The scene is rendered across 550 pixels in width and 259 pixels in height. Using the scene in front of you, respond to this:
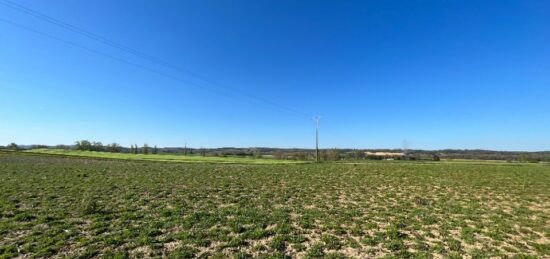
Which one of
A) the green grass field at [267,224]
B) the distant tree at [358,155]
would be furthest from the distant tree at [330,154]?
the green grass field at [267,224]

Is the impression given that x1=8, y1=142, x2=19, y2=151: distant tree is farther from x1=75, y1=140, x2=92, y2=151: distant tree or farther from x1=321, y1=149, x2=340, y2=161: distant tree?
x1=321, y1=149, x2=340, y2=161: distant tree

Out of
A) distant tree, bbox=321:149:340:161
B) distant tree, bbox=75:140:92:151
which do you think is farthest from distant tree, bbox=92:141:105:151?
distant tree, bbox=321:149:340:161

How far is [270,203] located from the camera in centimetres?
1406

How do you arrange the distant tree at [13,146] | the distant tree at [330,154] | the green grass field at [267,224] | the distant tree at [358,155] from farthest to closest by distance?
1. the distant tree at [13,146]
2. the distant tree at [358,155]
3. the distant tree at [330,154]
4. the green grass field at [267,224]

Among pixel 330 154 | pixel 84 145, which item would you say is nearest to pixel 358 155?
pixel 330 154

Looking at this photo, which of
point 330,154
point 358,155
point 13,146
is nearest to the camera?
point 330,154

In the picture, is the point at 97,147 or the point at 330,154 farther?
the point at 97,147

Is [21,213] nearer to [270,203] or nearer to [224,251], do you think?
[224,251]

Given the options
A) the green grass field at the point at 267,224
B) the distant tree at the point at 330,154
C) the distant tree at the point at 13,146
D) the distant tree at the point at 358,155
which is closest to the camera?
the green grass field at the point at 267,224

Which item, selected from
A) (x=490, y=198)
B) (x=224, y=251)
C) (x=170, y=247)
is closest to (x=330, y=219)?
(x=224, y=251)

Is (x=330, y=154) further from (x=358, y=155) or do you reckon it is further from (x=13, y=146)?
(x=13, y=146)

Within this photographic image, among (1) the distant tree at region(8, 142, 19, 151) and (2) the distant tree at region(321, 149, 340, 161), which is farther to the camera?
A: (1) the distant tree at region(8, 142, 19, 151)

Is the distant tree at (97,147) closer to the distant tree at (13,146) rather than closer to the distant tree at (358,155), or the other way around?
the distant tree at (13,146)

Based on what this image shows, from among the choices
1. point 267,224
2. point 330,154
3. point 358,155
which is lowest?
point 267,224
